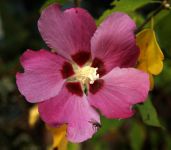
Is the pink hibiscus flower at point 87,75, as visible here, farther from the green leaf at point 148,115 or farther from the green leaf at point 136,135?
the green leaf at point 136,135

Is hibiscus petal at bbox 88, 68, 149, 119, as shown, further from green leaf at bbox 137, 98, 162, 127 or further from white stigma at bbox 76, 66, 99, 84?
green leaf at bbox 137, 98, 162, 127

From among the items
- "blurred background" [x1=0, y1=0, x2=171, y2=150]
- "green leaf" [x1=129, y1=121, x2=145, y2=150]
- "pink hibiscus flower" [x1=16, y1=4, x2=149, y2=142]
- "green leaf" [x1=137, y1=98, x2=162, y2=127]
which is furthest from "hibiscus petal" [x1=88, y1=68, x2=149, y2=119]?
"green leaf" [x1=129, y1=121, x2=145, y2=150]

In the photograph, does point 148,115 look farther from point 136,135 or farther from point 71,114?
point 136,135

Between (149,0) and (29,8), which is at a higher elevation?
(149,0)

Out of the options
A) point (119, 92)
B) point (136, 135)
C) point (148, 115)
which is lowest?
point (136, 135)

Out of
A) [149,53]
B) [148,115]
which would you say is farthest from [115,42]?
[148,115]

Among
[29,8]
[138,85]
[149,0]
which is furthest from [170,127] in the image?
[138,85]

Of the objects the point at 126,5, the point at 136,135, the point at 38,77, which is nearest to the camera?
the point at 38,77

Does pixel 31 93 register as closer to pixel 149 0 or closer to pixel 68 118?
pixel 68 118
